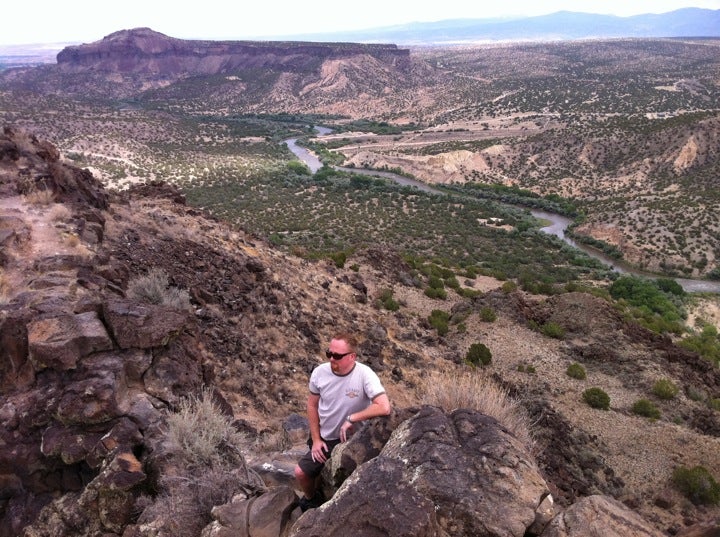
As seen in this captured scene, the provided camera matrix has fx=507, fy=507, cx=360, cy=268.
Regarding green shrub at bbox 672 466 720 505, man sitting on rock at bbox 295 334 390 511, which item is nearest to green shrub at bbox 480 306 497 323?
green shrub at bbox 672 466 720 505

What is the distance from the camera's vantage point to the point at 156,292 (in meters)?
11.1

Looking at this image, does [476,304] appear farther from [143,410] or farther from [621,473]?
[143,410]

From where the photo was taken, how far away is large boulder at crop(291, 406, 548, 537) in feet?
13.8

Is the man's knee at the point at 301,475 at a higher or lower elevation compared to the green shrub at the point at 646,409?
higher

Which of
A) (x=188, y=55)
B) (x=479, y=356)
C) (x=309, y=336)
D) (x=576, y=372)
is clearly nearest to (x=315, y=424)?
(x=309, y=336)

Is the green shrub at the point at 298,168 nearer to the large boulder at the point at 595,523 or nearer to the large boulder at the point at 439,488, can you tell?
the large boulder at the point at 439,488

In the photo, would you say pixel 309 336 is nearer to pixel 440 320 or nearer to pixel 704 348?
pixel 440 320

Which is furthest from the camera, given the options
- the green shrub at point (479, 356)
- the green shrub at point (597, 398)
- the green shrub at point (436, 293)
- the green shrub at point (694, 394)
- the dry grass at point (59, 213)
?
the green shrub at point (436, 293)

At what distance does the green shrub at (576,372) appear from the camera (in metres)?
17.0

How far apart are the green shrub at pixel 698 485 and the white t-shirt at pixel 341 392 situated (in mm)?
10273

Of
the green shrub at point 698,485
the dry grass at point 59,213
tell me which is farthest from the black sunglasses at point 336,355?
the dry grass at point 59,213

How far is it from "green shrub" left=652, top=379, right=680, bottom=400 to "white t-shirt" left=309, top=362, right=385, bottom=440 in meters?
14.3

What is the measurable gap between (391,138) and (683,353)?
84.2 meters

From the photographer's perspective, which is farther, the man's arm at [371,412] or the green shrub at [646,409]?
the green shrub at [646,409]
